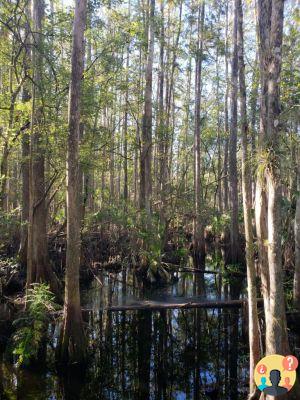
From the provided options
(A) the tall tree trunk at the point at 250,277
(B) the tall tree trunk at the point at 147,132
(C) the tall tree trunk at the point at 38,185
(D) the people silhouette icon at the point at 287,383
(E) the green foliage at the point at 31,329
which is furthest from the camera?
(B) the tall tree trunk at the point at 147,132

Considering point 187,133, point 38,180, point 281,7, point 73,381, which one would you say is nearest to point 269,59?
point 281,7

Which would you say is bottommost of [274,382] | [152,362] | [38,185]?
[152,362]

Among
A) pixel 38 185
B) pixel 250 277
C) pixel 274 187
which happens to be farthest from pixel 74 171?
pixel 274 187

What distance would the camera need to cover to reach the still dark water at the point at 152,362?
6289 mm

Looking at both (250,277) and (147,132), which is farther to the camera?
(147,132)

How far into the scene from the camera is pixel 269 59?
16.6 ft

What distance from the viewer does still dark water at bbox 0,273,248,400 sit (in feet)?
20.6

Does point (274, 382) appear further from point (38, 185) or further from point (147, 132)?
point (147, 132)

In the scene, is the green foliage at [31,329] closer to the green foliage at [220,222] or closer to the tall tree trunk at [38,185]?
the tall tree trunk at [38,185]

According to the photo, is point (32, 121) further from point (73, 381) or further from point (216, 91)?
point (216, 91)

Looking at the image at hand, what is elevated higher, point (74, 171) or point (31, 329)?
point (74, 171)

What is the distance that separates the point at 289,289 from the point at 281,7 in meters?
7.72

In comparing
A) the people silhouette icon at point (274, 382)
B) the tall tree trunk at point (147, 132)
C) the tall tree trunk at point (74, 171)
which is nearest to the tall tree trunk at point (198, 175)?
the tall tree trunk at point (147, 132)

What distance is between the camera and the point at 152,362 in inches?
295
